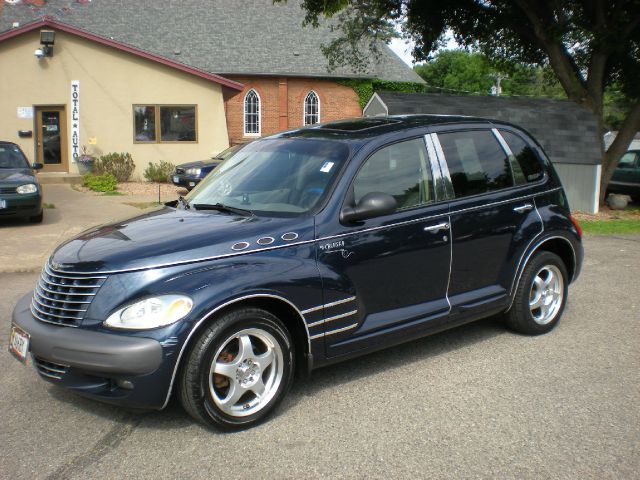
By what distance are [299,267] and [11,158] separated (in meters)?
11.5

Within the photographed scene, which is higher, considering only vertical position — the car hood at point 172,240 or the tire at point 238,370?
the car hood at point 172,240

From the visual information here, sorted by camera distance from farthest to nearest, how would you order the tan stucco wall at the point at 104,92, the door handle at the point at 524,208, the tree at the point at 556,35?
the tan stucco wall at the point at 104,92, the tree at the point at 556,35, the door handle at the point at 524,208

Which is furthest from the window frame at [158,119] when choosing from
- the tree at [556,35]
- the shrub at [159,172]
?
the tree at [556,35]

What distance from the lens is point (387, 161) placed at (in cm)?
512

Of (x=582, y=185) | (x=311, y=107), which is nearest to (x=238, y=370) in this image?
(x=582, y=185)

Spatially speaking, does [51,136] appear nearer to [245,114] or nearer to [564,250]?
[245,114]

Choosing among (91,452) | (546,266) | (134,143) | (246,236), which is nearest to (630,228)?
(546,266)

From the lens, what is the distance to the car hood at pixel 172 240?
4102mm

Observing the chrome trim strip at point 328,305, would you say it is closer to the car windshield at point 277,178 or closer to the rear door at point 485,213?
the car windshield at point 277,178

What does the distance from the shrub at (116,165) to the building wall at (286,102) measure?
12505 millimetres

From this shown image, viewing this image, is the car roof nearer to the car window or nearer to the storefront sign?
the car window

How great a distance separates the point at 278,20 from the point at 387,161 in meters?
34.6

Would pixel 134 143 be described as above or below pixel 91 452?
above

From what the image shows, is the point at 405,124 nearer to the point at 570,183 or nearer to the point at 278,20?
the point at 570,183
